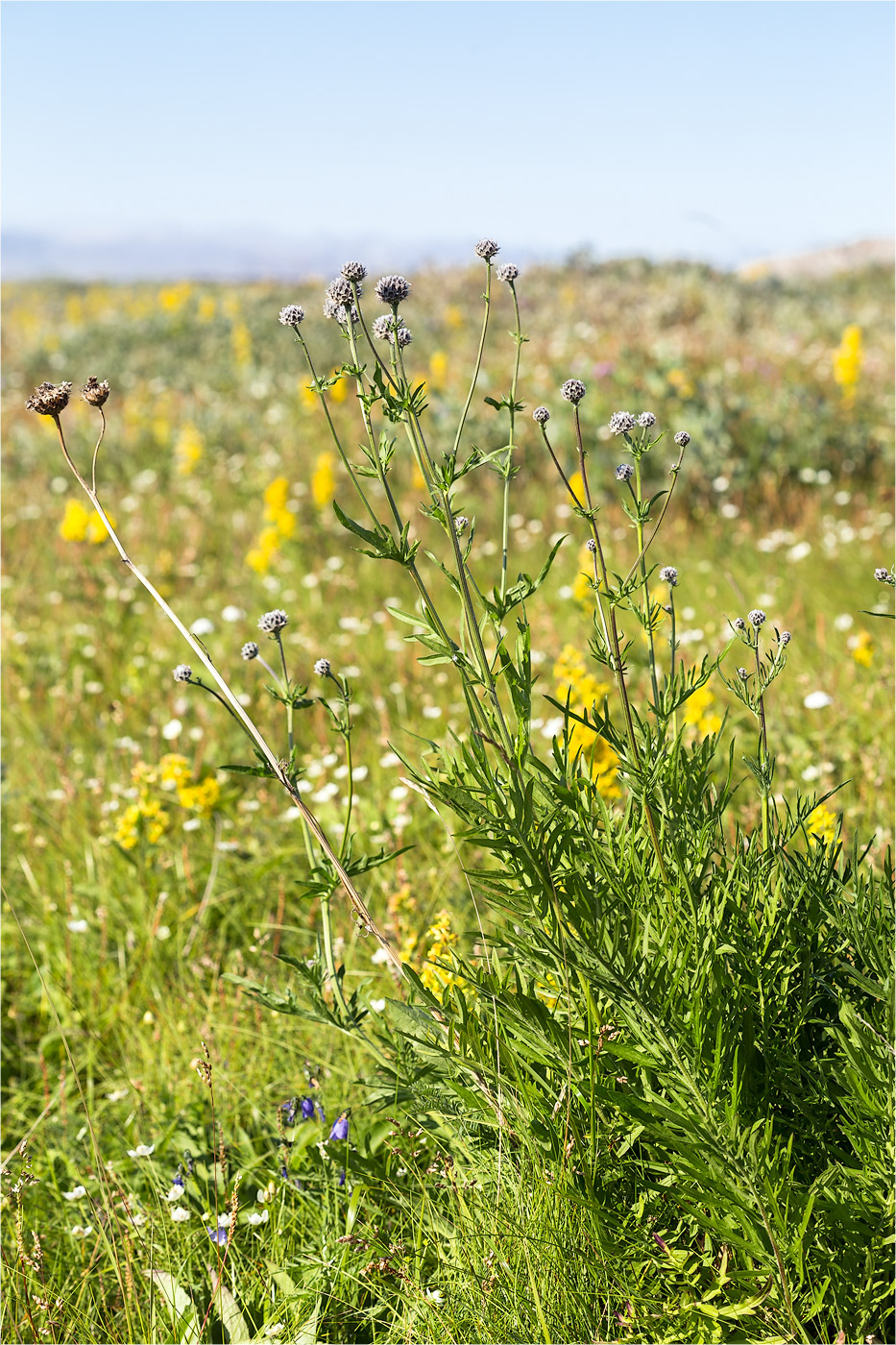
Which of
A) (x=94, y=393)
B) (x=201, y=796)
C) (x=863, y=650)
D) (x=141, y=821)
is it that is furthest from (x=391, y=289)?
(x=863, y=650)

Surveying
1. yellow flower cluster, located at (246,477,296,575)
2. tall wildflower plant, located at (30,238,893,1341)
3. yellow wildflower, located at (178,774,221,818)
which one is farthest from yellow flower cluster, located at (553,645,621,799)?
yellow flower cluster, located at (246,477,296,575)

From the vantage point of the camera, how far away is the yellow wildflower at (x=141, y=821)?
308 cm

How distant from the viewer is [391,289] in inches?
55.4

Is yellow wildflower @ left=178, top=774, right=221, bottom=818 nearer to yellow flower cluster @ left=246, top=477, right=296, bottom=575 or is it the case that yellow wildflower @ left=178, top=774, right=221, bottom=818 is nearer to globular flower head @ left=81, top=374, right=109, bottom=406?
globular flower head @ left=81, top=374, right=109, bottom=406

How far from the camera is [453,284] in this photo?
60.2 feet

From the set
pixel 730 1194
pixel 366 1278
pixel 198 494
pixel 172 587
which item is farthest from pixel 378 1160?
pixel 198 494

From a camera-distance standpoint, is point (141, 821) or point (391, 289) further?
point (141, 821)

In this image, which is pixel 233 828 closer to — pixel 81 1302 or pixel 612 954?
pixel 81 1302

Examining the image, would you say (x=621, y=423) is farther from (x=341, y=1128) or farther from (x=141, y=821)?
(x=141, y=821)

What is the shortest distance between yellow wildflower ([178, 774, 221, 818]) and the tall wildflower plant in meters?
1.55

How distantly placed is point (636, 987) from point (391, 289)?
103cm

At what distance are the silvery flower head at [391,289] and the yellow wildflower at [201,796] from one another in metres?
2.07

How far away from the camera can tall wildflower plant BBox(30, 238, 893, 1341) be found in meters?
1.39

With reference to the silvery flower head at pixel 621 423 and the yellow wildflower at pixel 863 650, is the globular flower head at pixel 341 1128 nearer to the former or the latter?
the silvery flower head at pixel 621 423
